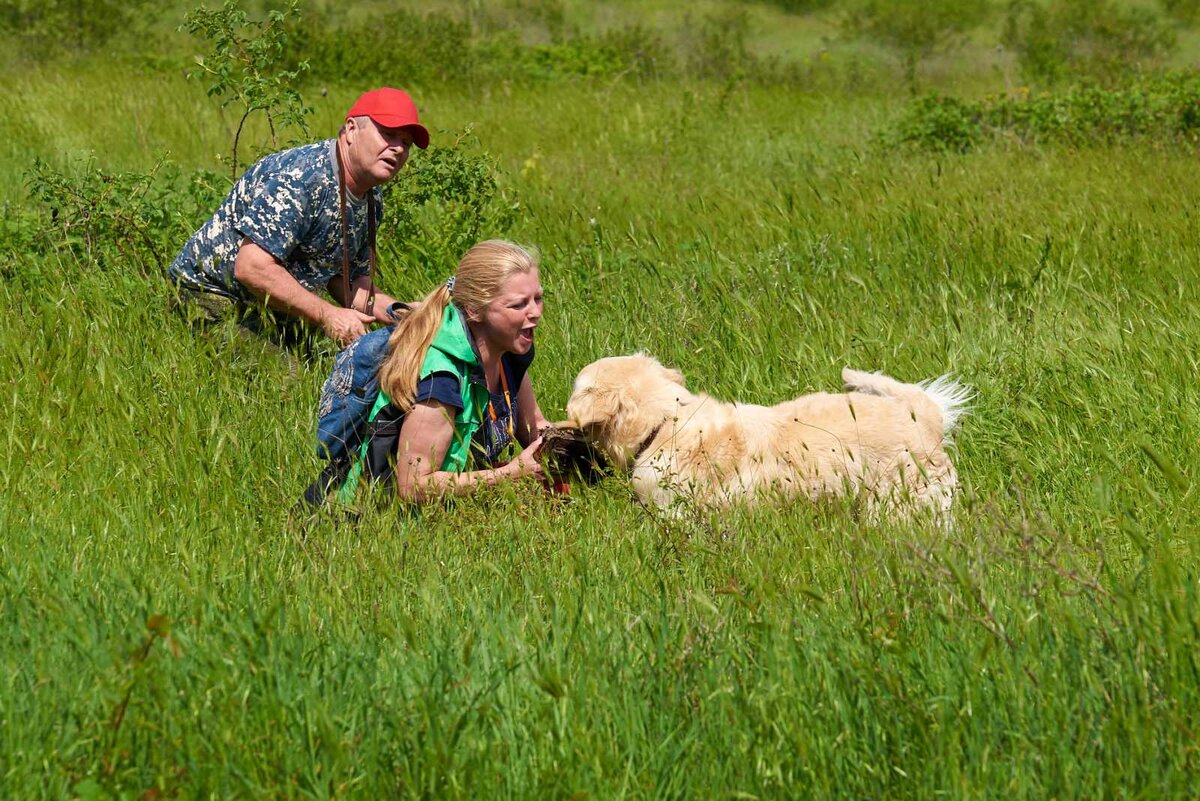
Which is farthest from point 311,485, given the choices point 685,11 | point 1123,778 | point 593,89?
point 685,11

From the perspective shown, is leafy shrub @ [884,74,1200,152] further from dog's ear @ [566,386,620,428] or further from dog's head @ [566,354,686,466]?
dog's ear @ [566,386,620,428]

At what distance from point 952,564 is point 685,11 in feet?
76.3

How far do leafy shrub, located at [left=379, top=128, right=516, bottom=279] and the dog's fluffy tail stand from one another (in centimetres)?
274

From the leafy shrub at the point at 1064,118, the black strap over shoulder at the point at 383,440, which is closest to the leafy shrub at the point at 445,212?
the black strap over shoulder at the point at 383,440

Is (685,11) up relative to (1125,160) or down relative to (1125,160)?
down

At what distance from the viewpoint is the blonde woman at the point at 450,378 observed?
4062mm

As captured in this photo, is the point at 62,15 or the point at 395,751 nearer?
the point at 395,751

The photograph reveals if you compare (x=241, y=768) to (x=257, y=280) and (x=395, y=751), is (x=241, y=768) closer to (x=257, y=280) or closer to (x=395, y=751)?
(x=395, y=751)

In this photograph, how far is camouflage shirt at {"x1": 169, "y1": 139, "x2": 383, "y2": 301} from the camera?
5.08 m

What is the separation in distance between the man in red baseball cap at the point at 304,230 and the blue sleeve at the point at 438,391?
32.2 inches

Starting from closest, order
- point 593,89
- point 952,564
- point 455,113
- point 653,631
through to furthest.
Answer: point 952,564
point 653,631
point 455,113
point 593,89

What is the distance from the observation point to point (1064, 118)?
1000 centimetres

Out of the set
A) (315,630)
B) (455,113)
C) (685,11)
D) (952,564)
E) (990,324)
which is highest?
(952,564)

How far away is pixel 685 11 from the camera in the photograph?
24.3 meters
